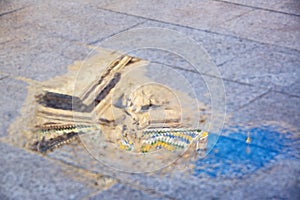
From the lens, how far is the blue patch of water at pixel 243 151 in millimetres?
4098

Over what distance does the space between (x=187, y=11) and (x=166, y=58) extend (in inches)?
63.4

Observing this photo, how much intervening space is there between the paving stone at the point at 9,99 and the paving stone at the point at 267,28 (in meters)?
2.59

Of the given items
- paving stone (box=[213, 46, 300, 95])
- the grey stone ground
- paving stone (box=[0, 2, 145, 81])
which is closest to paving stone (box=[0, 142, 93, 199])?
the grey stone ground

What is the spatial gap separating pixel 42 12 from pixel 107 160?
343cm

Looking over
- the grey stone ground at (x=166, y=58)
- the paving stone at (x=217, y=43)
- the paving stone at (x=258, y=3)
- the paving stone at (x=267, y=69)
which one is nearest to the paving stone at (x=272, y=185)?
the grey stone ground at (x=166, y=58)

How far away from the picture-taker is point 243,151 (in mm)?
4289

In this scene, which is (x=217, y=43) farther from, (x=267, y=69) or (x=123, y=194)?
(x=123, y=194)

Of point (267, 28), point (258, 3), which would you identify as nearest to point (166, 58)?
point (267, 28)

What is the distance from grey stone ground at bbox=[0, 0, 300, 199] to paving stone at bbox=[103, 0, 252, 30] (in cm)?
1

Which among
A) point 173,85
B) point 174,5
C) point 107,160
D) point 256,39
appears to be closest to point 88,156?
point 107,160

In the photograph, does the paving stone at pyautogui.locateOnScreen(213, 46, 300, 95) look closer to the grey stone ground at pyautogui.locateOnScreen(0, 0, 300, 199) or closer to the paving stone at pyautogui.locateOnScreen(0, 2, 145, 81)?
the grey stone ground at pyautogui.locateOnScreen(0, 0, 300, 199)

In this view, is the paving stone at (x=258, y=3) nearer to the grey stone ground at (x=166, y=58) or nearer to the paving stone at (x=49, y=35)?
the grey stone ground at (x=166, y=58)

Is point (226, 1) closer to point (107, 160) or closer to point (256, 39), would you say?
point (256, 39)

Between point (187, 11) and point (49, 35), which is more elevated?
point (187, 11)
